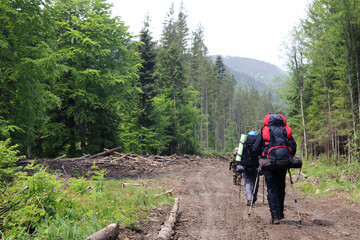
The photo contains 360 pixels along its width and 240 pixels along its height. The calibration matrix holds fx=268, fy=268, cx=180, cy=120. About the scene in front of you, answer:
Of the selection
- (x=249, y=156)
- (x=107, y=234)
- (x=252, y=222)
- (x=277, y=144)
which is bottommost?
(x=252, y=222)

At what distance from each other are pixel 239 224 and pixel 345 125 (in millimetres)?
20268

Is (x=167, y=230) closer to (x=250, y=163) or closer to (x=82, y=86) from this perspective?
(x=250, y=163)

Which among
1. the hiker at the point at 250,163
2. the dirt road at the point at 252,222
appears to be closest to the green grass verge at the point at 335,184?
the dirt road at the point at 252,222

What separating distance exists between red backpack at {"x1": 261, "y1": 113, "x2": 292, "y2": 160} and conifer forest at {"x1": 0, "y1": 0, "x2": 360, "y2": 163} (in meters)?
6.01

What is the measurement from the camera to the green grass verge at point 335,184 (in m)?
9.14

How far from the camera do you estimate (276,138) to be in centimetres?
580

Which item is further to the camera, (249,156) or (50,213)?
(249,156)

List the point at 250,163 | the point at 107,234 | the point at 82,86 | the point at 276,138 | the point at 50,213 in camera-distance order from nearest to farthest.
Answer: the point at 107,234 → the point at 50,213 → the point at 276,138 → the point at 250,163 → the point at 82,86

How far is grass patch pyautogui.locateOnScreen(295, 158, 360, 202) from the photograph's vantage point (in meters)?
9.20

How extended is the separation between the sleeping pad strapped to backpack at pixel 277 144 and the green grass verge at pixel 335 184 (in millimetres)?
4419

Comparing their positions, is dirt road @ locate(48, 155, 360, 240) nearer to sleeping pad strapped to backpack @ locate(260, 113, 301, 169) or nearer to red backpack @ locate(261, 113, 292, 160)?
sleeping pad strapped to backpack @ locate(260, 113, 301, 169)

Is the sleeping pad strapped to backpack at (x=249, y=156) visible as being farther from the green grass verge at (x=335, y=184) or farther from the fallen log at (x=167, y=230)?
the green grass verge at (x=335, y=184)

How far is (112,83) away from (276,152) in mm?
17974

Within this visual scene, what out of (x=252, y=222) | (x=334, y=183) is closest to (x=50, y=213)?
(x=252, y=222)
